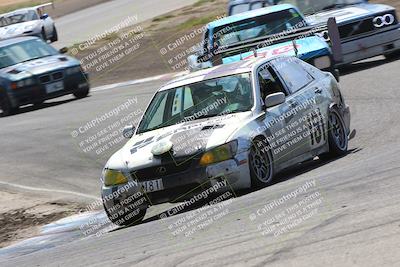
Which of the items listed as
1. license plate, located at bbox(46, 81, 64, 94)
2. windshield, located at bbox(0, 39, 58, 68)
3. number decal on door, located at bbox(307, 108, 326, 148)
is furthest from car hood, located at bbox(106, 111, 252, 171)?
windshield, located at bbox(0, 39, 58, 68)

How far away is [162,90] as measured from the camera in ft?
36.5

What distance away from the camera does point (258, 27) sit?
55.5ft

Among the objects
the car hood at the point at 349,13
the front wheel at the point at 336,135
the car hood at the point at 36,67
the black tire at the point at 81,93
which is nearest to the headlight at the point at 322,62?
the car hood at the point at 349,13

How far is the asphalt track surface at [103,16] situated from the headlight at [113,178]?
26615 millimetres

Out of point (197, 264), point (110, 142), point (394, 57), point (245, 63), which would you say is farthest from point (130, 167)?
point (394, 57)

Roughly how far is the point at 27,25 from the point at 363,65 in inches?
682

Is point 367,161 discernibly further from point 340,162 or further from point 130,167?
point 130,167

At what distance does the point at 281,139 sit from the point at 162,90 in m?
1.60

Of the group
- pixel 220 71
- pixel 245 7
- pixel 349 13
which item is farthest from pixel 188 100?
pixel 245 7

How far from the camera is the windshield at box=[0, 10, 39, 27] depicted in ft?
117

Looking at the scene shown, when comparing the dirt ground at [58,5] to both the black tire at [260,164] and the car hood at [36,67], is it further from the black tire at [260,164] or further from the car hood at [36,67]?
the black tire at [260,164]

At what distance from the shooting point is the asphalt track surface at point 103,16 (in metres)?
38.0

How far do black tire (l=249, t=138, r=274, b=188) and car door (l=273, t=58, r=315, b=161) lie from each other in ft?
1.56

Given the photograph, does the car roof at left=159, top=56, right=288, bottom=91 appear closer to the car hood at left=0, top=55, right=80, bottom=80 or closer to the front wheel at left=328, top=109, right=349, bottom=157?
the front wheel at left=328, top=109, right=349, bottom=157
